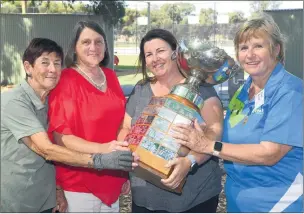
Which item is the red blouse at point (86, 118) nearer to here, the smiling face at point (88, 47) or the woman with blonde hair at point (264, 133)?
the smiling face at point (88, 47)

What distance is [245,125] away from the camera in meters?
2.24

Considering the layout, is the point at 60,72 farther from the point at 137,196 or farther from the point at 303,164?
the point at 303,164

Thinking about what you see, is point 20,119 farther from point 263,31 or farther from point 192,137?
point 263,31

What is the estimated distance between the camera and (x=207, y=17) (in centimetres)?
1545

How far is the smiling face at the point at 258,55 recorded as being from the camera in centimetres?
218

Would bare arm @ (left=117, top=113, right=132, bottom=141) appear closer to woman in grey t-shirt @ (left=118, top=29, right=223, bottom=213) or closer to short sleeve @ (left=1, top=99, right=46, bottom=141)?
woman in grey t-shirt @ (left=118, top=29, right=223, bottom=213)

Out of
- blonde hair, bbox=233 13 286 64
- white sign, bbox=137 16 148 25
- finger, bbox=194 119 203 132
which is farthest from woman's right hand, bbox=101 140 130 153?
white sign, bbox=137 16 148 25

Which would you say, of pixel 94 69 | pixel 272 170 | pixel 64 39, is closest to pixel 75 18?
pixel 64 39

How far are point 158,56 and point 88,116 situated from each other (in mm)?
519

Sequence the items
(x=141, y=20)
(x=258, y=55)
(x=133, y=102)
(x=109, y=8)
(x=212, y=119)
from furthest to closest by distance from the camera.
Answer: (x=141, y=20), (x=109, y=8), (x=133, y=102), (x=212, y=119), (x=258, y=55)

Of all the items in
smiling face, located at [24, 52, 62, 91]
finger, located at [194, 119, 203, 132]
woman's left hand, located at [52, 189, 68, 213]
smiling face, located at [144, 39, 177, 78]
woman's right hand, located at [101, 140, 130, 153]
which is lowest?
woman's left hand, located at [52, 189, 68, 213]

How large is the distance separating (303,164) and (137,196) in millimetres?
948

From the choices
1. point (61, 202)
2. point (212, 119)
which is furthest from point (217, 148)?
point (61, 202)

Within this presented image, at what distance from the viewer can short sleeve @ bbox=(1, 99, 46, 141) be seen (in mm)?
2369
